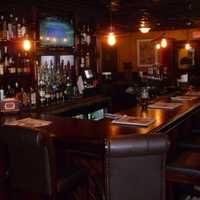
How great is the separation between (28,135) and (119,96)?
3533 millimetres

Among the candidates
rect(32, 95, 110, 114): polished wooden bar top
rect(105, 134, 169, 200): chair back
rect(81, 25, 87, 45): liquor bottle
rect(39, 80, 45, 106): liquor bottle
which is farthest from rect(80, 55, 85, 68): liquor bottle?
rect(105, 134, 169, 200): chair back

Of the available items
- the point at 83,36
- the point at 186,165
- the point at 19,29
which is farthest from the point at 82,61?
the point at 186,165

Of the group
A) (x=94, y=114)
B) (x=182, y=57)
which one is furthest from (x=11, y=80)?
(x=182, y=57)

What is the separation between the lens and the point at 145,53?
15.5 meters

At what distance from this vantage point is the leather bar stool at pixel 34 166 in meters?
2.19

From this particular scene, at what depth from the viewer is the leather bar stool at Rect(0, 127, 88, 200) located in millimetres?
2186

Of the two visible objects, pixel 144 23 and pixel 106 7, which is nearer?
pixel 106 7

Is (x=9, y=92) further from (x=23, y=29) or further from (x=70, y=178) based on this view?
(x=70, y=178)

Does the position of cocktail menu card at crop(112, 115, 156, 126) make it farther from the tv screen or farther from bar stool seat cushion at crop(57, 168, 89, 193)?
the tv screen

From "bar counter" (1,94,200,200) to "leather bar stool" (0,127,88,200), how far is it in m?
0.11

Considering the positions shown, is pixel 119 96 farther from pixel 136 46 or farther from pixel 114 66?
pixel 136 46

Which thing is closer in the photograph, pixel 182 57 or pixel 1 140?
pixel 1 140

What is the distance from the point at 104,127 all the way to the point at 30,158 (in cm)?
68

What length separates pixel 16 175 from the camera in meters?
2.39
